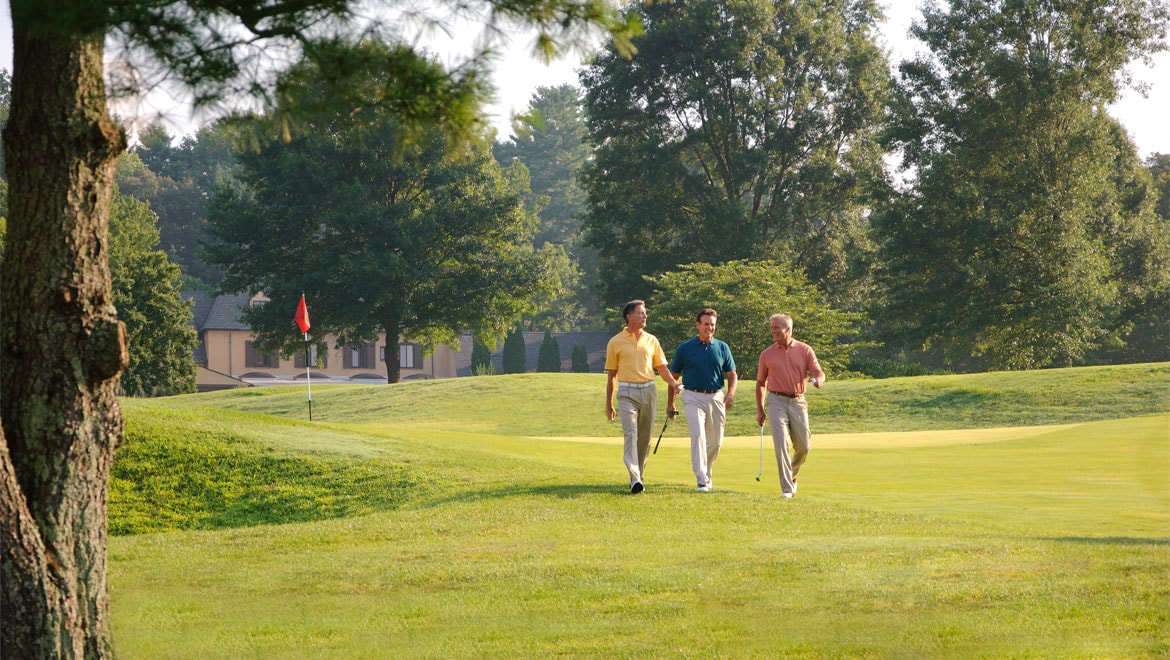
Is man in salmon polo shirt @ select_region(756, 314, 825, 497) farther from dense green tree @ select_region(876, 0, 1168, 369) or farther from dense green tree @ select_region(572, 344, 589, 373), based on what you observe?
dense green tree @ select_region(572, 344, 589, 373)

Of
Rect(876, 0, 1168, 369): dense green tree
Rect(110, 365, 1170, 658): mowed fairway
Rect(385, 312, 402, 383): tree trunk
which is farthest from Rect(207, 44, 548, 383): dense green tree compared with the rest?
Rect(110, 365, 1170, 658): mowed fairway

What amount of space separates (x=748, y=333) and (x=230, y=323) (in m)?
42.8

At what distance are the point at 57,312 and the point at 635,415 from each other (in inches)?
313

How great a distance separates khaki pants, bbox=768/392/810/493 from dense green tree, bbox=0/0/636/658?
25.2ft

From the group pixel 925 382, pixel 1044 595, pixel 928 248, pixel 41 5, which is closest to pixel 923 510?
pixel 1044 595

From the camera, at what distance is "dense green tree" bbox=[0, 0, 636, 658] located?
5.85 meters

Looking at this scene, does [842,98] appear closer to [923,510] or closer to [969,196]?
[969,196]

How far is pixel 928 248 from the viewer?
45062 millimetres

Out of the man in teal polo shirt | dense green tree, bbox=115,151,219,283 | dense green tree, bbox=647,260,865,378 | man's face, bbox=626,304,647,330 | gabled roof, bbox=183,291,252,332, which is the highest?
dense green tree, bbox=115,151,219,283

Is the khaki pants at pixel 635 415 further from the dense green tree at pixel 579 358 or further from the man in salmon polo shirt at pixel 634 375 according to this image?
the dense green tree at pixel 579 358

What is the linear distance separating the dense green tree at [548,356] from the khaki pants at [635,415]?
60.7 metres

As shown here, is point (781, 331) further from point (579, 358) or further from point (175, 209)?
point (175, 209)

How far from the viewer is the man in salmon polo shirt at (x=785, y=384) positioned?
42.2 ft

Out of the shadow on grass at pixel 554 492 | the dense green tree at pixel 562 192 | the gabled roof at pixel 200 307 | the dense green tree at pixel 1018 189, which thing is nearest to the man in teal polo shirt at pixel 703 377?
the shadow on grass at pixel 554 492
